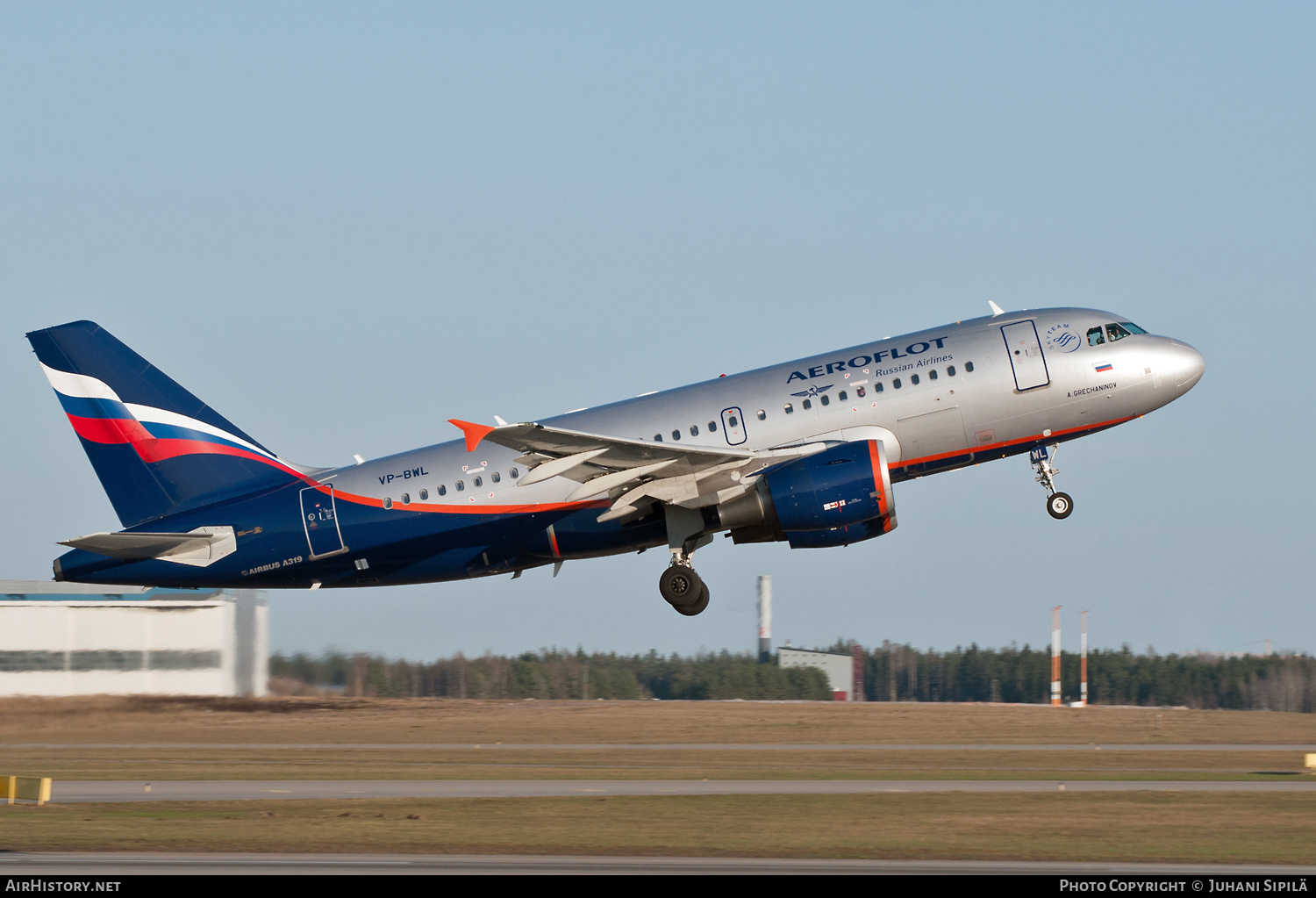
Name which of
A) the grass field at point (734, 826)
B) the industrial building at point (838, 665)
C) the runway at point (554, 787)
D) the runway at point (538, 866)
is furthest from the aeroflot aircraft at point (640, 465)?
the industrial building at point (838, 665)

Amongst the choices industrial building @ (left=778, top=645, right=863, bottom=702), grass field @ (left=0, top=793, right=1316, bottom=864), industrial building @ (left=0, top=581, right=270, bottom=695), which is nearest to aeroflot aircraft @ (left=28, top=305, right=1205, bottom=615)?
grass field @ (left=0, top=793, right=1316, bottom=864)

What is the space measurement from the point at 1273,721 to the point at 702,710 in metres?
24.8

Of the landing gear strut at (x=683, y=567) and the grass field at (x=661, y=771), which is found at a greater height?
the landing gear strut at (x=683, y=567)

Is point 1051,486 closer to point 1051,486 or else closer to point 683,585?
point 1051,486

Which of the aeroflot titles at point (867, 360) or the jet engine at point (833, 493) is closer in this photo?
the jet engine at point (833, 493)

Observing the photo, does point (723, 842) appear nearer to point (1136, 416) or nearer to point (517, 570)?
point (517, 570)

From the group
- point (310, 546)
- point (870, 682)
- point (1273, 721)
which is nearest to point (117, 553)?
point (310, 546)

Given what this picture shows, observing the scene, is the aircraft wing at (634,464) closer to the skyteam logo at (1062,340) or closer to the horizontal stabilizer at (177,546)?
the skyteam logo at (1062,340)

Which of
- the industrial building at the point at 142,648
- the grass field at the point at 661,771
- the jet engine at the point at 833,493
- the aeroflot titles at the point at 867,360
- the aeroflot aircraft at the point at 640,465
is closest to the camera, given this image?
the grass field at the point at 661,771

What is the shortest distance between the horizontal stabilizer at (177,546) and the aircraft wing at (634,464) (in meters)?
7.55

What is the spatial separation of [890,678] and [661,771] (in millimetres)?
52879

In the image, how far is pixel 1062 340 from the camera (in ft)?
106

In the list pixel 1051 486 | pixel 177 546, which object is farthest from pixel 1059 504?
pixel 177 546

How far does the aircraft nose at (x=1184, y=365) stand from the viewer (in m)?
32.8
